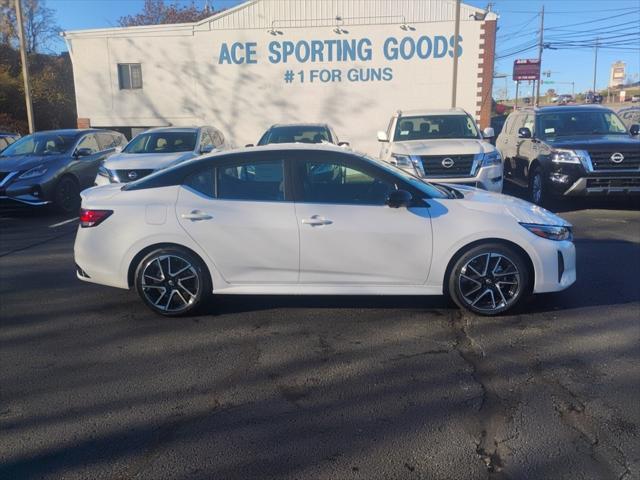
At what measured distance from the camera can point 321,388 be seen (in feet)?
12.1

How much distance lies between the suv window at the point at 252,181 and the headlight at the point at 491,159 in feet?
17.1

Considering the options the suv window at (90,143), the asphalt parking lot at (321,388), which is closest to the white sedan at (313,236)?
the asphalt parking lot at (321,388)


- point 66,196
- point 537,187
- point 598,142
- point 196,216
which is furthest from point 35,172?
point 598,142

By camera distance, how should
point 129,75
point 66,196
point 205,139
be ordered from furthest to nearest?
1. point 129,75
2. point 205,139
3. point 66,196

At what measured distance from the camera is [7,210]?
10750 mm

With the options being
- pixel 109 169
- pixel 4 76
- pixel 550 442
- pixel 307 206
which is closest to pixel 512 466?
pixel 550 442

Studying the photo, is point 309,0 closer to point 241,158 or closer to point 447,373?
point 241,158

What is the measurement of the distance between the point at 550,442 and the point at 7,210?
35.3 ft

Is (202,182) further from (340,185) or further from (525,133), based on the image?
(525,133)

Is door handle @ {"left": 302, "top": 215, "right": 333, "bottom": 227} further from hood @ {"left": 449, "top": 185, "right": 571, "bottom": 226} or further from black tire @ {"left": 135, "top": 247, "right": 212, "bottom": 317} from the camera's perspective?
hood @ {"left": 449, "top": 185, "right": 571, "bottom": 226}

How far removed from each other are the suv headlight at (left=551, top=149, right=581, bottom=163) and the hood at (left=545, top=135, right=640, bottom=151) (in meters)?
0.10

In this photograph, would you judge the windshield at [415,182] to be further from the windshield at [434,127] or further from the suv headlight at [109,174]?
the suv headlight at [109,174]

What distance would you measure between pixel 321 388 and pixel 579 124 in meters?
9.17

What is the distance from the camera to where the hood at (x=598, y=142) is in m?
9.47
